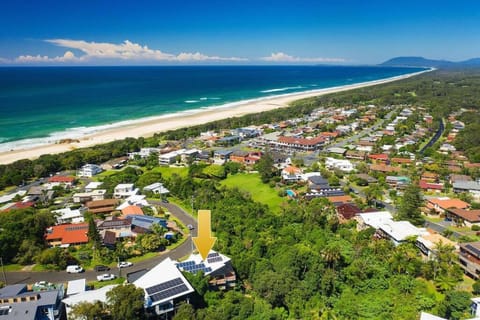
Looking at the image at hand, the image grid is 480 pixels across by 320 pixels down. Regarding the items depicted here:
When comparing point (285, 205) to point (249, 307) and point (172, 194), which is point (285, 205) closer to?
point (172, 194)

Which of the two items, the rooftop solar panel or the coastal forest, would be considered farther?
the rooftop solar panel

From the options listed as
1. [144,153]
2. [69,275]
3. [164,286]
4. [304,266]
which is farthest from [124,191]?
[304,266]

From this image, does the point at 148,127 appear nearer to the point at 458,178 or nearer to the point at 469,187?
the point at 458,178

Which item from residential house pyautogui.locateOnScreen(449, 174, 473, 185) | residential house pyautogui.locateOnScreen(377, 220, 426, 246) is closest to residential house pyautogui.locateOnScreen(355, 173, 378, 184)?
residential house pyautogui.locateOnScreen(449, 174, 473, 185)

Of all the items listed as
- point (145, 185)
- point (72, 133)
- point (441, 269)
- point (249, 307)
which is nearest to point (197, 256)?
point (249, 307)

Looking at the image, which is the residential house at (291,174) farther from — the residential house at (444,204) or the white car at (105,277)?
the white car at (105,277)

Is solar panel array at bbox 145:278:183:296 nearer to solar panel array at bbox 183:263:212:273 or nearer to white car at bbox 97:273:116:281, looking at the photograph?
solar panel array at bbox 183:263:212:273

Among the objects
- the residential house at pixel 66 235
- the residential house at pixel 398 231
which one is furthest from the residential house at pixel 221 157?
the residential house at pixel 398 231
